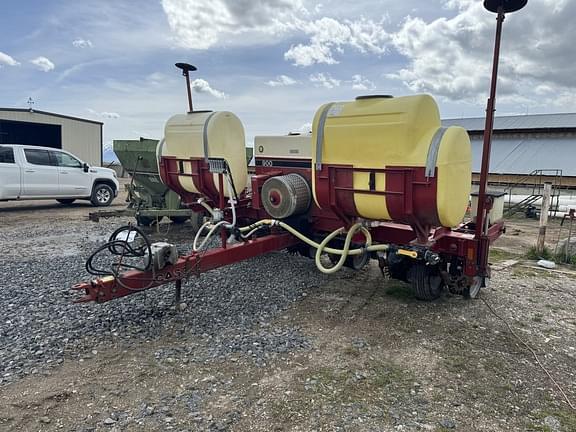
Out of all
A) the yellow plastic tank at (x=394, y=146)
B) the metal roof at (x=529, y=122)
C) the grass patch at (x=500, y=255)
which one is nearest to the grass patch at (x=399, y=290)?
the yellow plastic tank at (x=394, y=146)

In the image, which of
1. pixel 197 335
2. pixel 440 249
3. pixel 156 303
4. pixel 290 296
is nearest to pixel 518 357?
pixel 440 249

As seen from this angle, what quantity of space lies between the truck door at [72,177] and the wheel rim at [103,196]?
1.11ft

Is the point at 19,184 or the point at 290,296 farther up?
the point at 19,184

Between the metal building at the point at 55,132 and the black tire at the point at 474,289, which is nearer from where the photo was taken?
the black tire at the point at 474,289

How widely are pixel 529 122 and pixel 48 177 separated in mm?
19690

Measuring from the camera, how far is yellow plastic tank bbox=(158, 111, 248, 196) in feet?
17.3

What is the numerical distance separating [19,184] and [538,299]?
37.4ft

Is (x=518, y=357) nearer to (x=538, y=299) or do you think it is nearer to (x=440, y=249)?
(x=440, y=249)

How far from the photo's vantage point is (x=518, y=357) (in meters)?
3.58

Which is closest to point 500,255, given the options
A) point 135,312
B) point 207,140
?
point 207,140

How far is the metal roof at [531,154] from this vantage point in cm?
1662

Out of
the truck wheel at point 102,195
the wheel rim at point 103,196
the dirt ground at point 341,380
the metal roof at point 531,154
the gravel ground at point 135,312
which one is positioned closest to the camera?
the dirt ground at point 341,380

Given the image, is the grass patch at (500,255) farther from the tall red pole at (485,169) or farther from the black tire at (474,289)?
the tall red pole at (485,169)

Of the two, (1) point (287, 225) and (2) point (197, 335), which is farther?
(1) point (287, 225)
